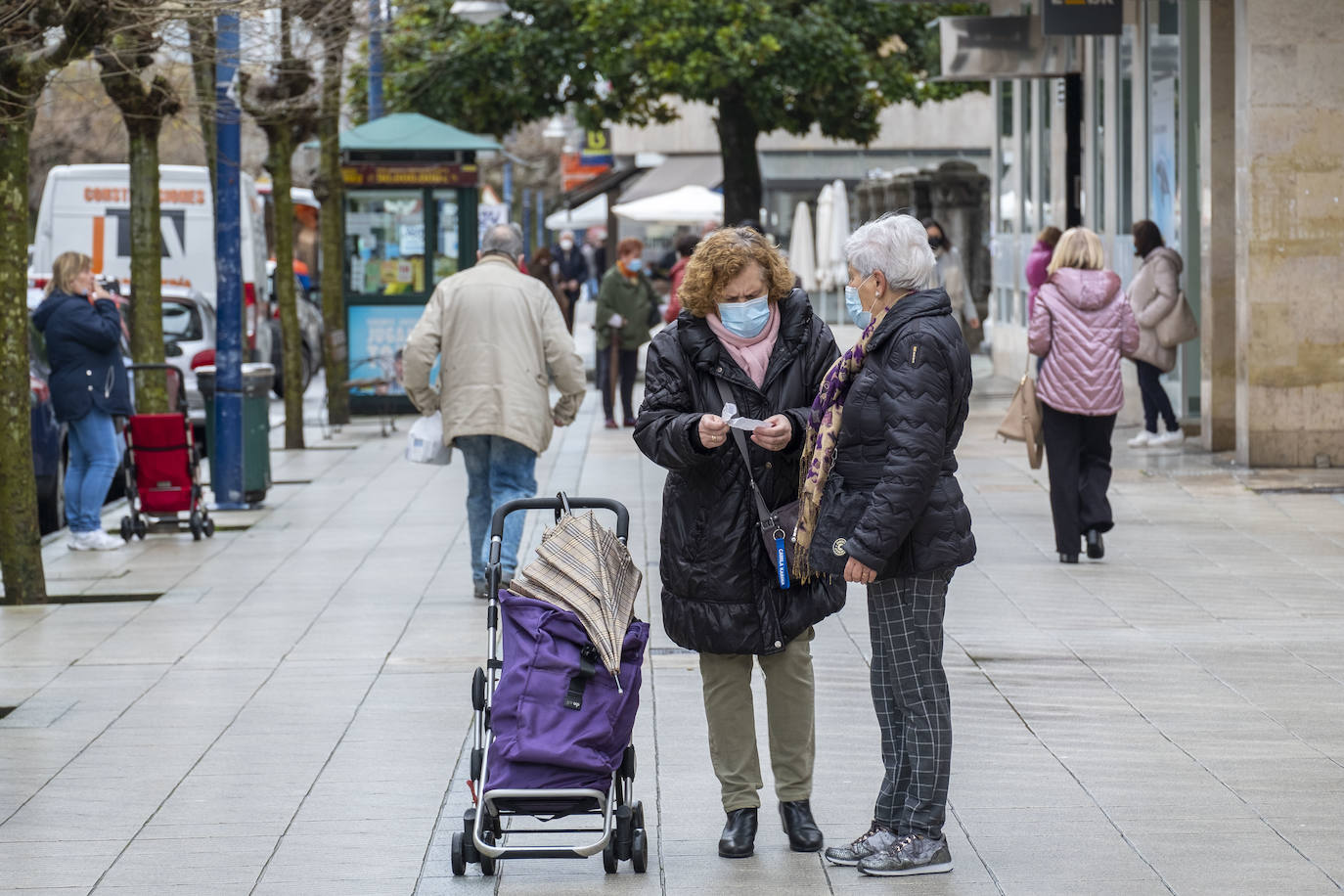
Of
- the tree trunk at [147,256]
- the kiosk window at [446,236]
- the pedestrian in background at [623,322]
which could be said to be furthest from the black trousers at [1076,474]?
the kiosk window at [446,236]

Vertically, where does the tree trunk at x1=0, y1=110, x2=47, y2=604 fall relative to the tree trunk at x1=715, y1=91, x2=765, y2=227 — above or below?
below

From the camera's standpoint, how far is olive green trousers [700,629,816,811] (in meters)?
5.54

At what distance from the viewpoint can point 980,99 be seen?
42750mm

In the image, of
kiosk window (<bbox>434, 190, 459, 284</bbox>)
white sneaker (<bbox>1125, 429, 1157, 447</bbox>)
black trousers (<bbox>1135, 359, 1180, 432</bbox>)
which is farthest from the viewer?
kiosk window (<bbox>434, 190, 459, 284</bbox>)

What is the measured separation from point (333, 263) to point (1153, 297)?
806 cm

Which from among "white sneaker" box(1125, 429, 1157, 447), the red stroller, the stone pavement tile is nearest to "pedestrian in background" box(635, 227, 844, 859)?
the stone pavement tile

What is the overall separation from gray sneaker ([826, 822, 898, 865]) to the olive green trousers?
0.20m

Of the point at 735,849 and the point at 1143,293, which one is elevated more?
the point at 1143,293

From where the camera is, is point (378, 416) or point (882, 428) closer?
point (882, 428)

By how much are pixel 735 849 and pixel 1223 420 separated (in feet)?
37.1

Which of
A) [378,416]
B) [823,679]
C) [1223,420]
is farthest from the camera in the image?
[378,416]

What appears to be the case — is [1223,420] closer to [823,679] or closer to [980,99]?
[823,679]

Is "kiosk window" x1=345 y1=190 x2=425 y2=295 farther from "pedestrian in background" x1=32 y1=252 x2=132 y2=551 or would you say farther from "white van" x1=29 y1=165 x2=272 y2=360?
"pedestrian in background" x1=32 y1=252 x2=132 y2=551

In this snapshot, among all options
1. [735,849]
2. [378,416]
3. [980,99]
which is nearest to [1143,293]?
[378,416]
